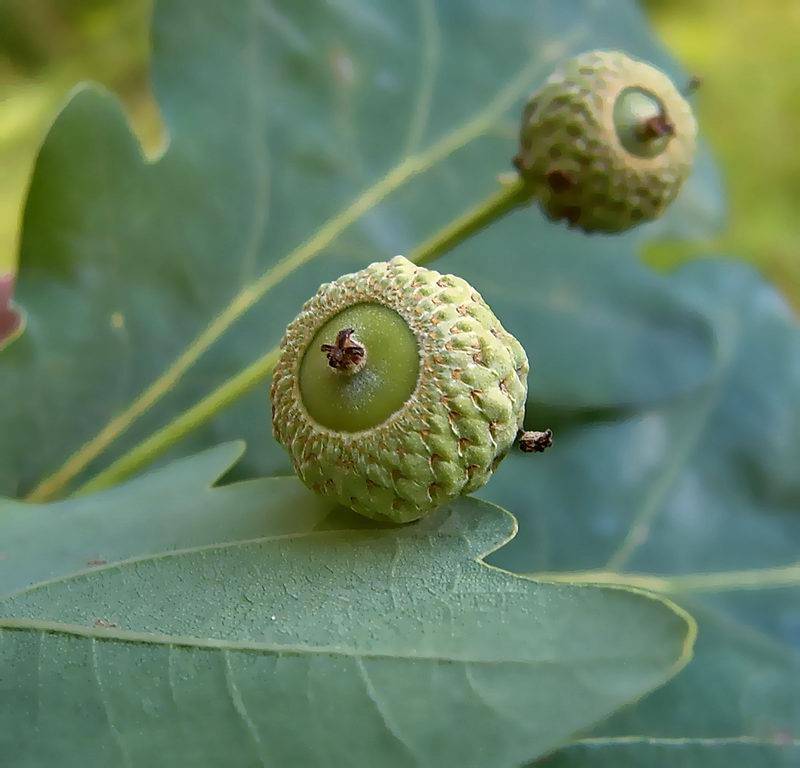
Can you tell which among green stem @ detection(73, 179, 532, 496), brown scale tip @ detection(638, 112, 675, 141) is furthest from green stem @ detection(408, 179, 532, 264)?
brown scale tip @ detection(638, 112, 675, 141)

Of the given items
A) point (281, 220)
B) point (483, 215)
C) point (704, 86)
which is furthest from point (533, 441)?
point (704, 86)

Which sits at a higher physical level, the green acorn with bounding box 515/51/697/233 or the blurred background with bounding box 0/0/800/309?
the blurred background with bounding box 0/0/800/309

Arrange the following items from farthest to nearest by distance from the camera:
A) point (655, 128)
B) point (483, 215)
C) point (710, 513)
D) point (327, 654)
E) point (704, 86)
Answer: point (704, 86) → point (710, 513) → point (483, 215) → point (655, 128) → point (327, 654)

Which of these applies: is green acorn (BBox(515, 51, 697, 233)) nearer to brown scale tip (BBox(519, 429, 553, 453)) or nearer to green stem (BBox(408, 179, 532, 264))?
green stem (BBox(408, 179, 532, 264))

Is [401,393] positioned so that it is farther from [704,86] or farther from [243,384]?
[704,86]

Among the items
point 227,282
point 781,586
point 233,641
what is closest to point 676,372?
point 781,586

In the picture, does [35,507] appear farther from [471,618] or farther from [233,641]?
[471,618]
